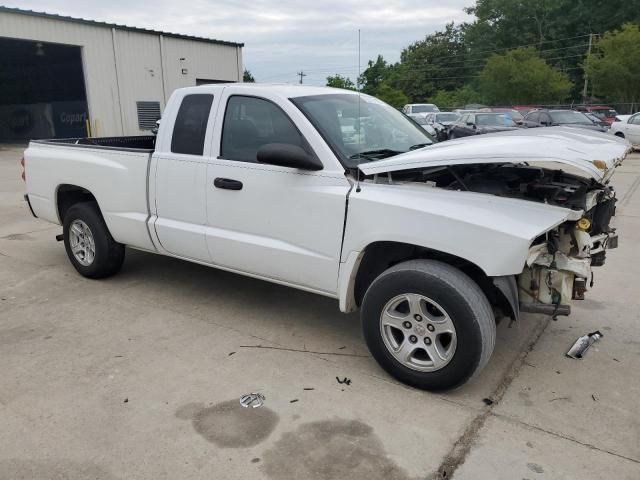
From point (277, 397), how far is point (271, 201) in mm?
1363

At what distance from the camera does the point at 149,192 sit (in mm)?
4777

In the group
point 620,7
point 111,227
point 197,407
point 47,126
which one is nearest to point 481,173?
point 197,407

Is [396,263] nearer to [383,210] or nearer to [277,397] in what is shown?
[383,210]

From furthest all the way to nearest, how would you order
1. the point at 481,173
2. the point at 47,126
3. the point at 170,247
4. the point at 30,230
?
1. the point at 47,126
2. the point at 30,230
3. the point at 170,247
4. the point at 481,173

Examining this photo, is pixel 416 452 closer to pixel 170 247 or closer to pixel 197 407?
pixel 197 407

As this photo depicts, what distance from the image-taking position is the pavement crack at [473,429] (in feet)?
8.97

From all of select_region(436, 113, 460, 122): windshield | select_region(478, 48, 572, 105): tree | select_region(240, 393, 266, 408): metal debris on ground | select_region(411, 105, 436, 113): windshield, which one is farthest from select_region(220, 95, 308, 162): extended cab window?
select_region(478, 48, 572, 105): tree

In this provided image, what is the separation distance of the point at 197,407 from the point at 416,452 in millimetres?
1289

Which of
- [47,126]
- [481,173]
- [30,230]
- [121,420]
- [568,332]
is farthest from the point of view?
[47,126]

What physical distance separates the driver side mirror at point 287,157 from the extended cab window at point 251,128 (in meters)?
0.29

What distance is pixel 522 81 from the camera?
45844 mm

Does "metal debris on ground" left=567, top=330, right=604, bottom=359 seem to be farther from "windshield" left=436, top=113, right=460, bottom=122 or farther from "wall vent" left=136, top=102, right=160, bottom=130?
"wall vent" left=136, top=102, right=160, bottom=130

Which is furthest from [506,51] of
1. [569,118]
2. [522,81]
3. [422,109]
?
[569,118]

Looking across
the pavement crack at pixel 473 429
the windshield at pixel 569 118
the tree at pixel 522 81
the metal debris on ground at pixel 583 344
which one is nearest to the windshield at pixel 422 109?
the windshield at pixel 569 118
